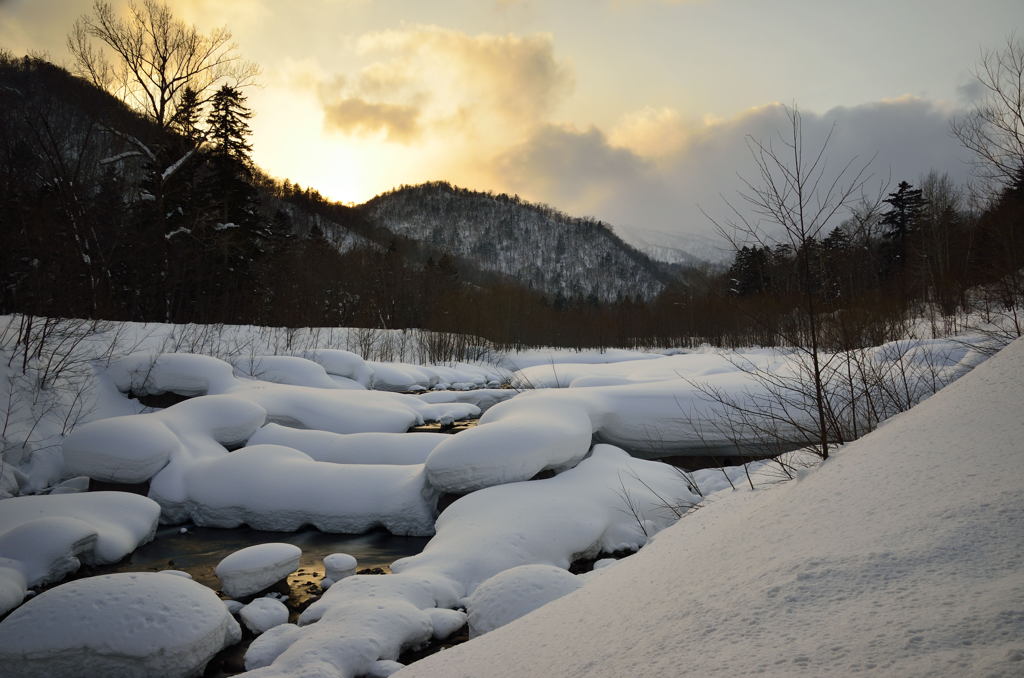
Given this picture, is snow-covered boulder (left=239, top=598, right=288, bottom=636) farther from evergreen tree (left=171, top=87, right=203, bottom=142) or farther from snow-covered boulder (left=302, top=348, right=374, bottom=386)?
evergreen tree (left=171, top=87, right=203, bottom=142)

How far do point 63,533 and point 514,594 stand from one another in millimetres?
4010

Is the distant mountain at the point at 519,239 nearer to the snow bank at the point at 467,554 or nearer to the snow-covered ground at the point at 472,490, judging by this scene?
the snow-covered ground at the point at 472,490

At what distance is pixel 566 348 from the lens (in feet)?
120

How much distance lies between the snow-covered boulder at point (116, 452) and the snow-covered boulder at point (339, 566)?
332 centimetres

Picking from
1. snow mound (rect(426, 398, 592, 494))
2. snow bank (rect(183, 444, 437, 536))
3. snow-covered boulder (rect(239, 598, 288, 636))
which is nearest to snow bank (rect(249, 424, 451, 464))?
snow bank (rect(183, 444, 437, 536))

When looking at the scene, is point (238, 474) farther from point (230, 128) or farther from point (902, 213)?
point (902, 213)

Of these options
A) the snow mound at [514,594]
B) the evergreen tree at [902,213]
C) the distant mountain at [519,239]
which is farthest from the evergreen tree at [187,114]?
the distant mountain at [519,239]

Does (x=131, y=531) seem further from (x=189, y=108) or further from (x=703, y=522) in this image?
(x=189, y=108)

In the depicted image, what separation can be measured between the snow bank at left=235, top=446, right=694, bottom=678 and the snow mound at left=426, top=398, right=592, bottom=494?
19 centimetres

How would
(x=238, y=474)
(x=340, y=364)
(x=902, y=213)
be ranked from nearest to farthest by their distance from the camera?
1. (x=238, y=474)
2. (x=340, y=364)
3. (x=902, y=213)

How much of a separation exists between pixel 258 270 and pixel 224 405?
16316 millimetres

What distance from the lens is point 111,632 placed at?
276cm

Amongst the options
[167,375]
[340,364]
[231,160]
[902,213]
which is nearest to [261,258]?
[231,160]

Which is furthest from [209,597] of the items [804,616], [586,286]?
[586,286]
